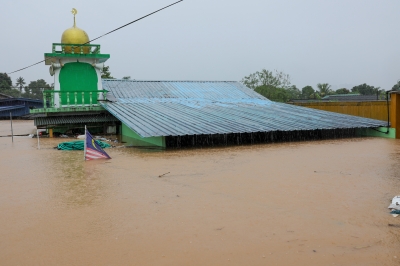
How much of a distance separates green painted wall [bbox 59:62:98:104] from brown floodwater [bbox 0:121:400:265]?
7653 millimetres

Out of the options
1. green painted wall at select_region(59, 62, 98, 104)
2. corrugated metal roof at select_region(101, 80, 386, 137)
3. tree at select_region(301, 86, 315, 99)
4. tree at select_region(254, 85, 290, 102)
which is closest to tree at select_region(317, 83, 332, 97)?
tree at select_region(301, 86, 315, 99)

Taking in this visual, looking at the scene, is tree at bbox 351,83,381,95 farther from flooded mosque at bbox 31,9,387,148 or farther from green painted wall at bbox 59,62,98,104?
A: green painted wall at bbox 59,62,98,104

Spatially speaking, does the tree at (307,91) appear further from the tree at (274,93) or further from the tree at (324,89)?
the tree at (274,93)

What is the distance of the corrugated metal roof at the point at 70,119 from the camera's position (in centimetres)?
1577

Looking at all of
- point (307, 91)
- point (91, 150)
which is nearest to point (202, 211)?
point (91, 150)

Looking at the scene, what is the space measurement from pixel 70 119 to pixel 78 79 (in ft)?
7.12

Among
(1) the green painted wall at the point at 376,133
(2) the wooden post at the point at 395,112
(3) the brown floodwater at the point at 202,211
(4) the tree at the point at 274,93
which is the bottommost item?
(3) the brown floodwater at the point at 202,211

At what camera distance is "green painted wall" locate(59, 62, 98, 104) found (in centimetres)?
1700

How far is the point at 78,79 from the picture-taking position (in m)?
17.3

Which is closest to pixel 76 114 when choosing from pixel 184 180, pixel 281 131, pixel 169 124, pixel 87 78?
pixel 87 78

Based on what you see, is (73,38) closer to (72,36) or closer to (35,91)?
(72,36)

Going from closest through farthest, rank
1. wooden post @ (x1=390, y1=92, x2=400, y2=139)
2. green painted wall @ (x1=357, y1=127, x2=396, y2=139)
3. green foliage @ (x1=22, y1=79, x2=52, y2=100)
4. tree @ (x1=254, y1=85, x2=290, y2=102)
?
1. wooden post @ (x1=390, y1=92, x2=400, y2=139)
2. green painted wall @ (x1=357, y1=127, x2=396, y2=139)
3. tree @ (x1=254, y1=85, x2=290, y2=102)
4. green foliage @ (x1=22, y1=79, x2=52, y2=100)

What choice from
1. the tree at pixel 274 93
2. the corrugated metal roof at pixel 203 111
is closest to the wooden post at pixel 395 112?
the corrugated metal roof at pixel 203 111

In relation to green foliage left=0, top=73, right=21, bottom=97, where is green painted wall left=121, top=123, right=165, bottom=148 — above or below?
below
